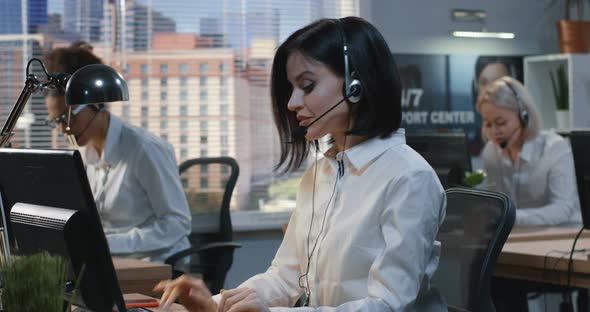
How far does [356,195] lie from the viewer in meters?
1.92

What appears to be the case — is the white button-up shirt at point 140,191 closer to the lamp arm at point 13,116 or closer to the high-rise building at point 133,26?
the lamp arm at point 13,116

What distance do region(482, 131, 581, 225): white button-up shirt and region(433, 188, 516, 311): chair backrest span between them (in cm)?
155

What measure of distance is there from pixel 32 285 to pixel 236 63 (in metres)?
4.13

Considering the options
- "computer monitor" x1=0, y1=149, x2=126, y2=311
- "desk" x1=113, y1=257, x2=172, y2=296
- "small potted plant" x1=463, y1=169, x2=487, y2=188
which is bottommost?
"desk" x1=113, y1=257, x2=172, y2=296

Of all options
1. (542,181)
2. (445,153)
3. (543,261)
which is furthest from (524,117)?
(543,261)

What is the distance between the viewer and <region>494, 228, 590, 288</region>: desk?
2.89m

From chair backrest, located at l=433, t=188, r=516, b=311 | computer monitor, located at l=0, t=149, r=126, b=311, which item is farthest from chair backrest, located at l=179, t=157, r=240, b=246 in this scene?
computer monitor, located at l=0, t=149, r=126, b=311

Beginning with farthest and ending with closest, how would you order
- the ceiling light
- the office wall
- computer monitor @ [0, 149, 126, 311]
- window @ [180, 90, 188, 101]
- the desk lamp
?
the ceiling light
the office wall
window @ [180, 90, 188, 101]
the desk lamp
computer monitor @ [0, 149, 126, 311]

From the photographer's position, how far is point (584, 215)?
2.98 m

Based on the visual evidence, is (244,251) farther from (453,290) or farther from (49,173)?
(49,173)

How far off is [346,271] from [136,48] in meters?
3.63

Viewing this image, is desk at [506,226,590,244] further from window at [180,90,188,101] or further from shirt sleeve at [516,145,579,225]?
window at [180,90,188,101]

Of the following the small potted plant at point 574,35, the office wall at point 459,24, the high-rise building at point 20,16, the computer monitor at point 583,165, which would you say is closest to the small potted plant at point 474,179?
the computer monitor at point 583,165

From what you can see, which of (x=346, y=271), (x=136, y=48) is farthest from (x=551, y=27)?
(x=346, y=271)
